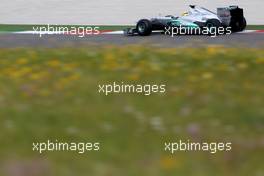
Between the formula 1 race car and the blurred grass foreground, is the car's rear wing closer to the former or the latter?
the formula 1 race car

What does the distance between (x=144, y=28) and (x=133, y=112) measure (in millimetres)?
12032

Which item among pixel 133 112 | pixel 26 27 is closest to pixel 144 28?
pixel 26 27

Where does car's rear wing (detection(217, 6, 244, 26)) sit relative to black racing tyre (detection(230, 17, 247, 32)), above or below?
above

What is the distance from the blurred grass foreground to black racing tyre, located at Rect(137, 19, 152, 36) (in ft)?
32.9

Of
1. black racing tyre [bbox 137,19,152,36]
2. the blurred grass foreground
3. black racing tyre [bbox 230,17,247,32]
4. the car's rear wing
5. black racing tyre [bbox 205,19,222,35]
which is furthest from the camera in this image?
black racing tyre [bbox 230,17,247,32]

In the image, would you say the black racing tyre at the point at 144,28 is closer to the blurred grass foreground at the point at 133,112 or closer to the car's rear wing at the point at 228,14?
the car's rear wing at the point at 228,14

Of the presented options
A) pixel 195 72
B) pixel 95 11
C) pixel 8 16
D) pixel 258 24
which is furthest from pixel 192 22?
pixel 195 72

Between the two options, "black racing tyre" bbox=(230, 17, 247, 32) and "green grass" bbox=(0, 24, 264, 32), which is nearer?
"black racing tyre" bbox=(230, 17, 247, 32)

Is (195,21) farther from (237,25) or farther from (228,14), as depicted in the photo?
(237,25)

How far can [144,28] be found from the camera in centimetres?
1653

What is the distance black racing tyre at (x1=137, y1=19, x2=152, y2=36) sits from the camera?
54.1ft

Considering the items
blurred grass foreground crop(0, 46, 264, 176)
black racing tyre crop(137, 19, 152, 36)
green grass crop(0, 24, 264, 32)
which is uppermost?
blurred grass foreground crop(0, 46, 264, 176)

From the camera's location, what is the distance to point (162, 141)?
13.6 ft

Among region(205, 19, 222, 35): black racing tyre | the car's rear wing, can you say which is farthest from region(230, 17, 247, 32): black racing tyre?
region(205, 19, 222, 35): black racing tyre
